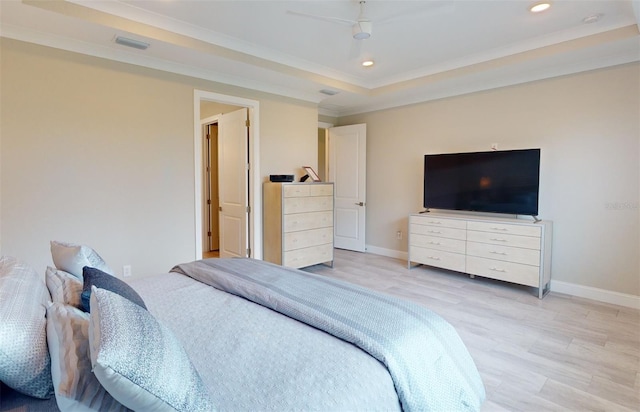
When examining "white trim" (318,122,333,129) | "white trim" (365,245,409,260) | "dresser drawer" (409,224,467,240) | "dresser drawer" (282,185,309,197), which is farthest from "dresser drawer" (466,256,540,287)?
"white trim" (318,122,333,129)

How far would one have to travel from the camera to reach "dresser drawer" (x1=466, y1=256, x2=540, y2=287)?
3623 millimetres

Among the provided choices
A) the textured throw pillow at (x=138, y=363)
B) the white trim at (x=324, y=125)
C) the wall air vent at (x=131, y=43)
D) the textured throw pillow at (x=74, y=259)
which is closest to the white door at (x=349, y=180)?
the white trim at (x=324, y=125)

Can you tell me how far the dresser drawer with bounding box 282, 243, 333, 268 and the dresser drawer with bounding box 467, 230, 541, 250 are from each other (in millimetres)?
1880

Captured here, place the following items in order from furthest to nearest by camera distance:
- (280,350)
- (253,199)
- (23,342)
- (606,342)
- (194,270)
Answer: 1. (253,199)
2. (606,342)
3. (194,270)
4. (280,350)
5. (23,342)

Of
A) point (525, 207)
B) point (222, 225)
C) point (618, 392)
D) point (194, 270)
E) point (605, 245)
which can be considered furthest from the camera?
point (222, 225)

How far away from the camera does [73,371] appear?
0.88m

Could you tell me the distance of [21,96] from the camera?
2779 millimetres

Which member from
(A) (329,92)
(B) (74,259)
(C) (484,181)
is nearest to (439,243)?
(C) (484,181)

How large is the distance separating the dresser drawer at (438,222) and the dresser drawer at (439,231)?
0.14 feet

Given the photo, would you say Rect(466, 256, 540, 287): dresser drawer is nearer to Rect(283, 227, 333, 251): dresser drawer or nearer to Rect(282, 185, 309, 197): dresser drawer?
Rect(283, 227, 333, 251): dresser drawer

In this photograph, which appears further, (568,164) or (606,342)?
(568,164)

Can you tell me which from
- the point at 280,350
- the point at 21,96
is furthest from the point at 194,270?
the point at 21,96

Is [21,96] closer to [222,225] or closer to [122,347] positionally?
[222,225]

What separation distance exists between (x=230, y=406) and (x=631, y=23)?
165 inches
